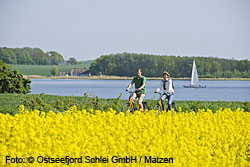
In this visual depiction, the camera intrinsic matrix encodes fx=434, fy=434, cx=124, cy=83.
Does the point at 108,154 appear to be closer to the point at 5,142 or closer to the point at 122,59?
the point at 5,142

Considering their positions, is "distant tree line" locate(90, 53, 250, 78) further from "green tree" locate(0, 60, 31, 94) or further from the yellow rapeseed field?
the yellow rapeseed field

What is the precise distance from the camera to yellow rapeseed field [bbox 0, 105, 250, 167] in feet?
21.3

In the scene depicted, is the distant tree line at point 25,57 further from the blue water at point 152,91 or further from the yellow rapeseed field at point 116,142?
the yellow rapeseed field at point 116,142

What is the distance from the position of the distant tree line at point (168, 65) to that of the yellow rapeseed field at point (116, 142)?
116 m

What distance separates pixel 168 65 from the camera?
126 meters

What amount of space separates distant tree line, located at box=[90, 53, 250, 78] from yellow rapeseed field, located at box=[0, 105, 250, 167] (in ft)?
381

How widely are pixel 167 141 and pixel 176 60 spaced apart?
4795 inches

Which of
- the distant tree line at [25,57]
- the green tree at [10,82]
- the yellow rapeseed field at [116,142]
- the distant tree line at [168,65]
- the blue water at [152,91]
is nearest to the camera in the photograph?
the yellow rapeseed field at [116,142]

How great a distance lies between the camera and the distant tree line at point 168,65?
125 metres

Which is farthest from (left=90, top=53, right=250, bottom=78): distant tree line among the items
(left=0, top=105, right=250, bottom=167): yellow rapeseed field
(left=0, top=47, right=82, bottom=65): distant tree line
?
(left=0, top=105, right=250, bottom=167): yellow rapeseed field

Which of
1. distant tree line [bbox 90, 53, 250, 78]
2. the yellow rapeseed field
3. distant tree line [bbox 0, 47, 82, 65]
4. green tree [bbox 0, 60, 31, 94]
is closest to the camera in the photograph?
the yellow rapeseed field

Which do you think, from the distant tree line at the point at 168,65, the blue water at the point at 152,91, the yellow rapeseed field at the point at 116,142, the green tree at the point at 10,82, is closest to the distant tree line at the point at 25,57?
the distant tree line at the point at 168,65

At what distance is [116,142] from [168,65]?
119278 mm

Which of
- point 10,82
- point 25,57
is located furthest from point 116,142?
point 25,57
